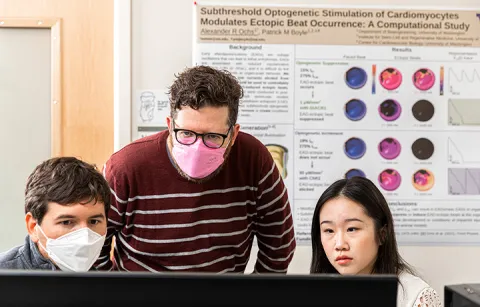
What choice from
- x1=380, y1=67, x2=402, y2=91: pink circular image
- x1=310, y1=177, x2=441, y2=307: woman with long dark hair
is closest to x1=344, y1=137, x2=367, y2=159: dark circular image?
x1=380, y1=67, x2=402, y2=91: pink circular image

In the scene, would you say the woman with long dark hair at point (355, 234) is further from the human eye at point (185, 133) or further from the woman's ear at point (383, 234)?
the human eye at point (185, 133)

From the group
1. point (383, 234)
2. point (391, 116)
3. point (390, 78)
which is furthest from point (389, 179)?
point (383, 234)

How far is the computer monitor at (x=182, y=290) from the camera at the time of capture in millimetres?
606

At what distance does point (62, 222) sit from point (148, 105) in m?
1.14

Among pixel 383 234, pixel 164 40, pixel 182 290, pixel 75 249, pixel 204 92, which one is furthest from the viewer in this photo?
pixel 164 40

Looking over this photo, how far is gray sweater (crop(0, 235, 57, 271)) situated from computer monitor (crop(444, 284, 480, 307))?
813 millimetres

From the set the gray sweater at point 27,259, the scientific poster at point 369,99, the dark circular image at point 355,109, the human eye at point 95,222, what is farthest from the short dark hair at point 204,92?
the dark circular image at point 355,109

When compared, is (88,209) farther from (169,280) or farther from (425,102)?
(425,102)

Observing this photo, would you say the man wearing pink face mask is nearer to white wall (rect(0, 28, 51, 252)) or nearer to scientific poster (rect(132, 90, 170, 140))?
scientific poster (rect(132, 90, 170, 140))

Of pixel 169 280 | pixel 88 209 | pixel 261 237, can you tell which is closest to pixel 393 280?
pixel 169 280

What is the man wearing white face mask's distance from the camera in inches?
48.7

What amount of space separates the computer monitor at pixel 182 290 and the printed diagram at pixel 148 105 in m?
1.78

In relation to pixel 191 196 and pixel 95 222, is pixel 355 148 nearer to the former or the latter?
pixel 191 196

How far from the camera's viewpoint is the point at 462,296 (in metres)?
0.87
